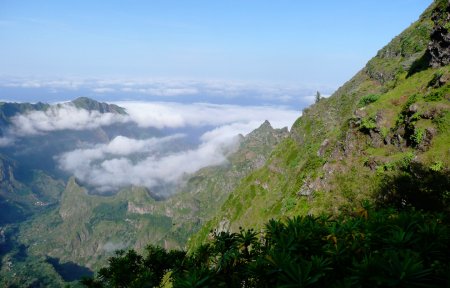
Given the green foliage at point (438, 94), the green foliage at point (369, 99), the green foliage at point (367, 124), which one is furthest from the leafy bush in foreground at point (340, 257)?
the green foliage at point (369, 99)

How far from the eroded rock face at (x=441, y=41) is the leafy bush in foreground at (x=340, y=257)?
37993mm

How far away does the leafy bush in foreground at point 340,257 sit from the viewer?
1205 cm

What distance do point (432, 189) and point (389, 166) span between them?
12015mm

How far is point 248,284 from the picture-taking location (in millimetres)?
16234

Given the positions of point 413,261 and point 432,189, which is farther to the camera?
point 432,189

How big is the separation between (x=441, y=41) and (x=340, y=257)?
1861 inches

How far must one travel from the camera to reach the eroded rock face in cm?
4859

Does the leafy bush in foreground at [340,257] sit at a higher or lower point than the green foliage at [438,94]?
lower

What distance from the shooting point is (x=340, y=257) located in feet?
48.2

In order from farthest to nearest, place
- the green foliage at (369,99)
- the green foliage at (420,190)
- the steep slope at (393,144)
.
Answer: the green foliage at (369,99), the steep slope at (393,144), the green foliage at (420,190)

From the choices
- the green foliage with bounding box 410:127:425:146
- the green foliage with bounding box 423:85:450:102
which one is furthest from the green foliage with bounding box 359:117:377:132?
the green foliage with bounding box 410:127:425:146

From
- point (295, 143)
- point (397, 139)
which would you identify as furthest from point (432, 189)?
point (295, 143)

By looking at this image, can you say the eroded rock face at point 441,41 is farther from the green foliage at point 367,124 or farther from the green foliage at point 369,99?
the green foliage at point 367,124

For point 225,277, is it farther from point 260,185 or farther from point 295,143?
point 260,185
